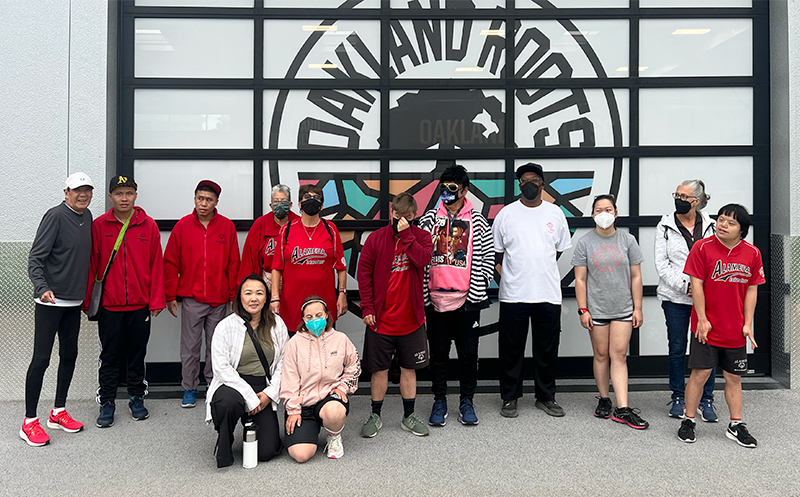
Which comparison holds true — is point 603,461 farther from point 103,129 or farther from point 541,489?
point 103,129

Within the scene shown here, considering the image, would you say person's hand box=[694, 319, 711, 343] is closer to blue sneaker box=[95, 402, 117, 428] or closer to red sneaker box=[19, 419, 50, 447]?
blue sneaker box=[95, 402, 117, 428]

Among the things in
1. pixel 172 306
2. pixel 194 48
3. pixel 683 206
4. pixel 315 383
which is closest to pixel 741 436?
pixel 683 206

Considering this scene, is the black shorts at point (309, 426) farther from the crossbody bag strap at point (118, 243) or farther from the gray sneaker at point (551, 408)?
the crossbody bag strap at point (118, 243)

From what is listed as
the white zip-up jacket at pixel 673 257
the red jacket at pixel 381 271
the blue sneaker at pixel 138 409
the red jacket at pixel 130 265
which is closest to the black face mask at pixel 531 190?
the red jacket at pixel 381 271

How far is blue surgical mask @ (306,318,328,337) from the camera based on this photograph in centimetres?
355

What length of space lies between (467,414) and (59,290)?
128 inches

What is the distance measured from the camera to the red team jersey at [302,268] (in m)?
4.10

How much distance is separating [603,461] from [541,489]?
0.61 metres

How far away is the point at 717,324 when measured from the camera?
12.1ft

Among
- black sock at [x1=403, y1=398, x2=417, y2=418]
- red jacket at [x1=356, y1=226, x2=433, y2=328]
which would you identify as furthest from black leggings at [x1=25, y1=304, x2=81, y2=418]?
black sock at [x1=403, y1=398, x2=417, y2=418]

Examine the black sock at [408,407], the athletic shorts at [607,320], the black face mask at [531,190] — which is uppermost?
the black face mask at [531,190]

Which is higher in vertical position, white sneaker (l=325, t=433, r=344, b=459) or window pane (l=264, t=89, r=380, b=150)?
window pane (l=264, t=89, r=380, b=150)

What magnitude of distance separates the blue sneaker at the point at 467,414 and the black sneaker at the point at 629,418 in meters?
1.13

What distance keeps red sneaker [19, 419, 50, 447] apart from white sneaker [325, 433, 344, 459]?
2.07 m
